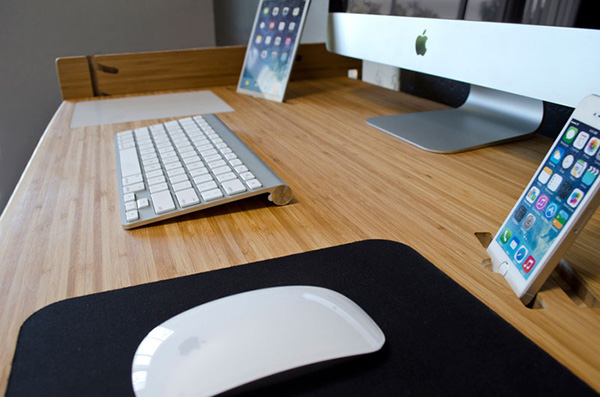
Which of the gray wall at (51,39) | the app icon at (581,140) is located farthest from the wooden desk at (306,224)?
the gray wall at (51,39)

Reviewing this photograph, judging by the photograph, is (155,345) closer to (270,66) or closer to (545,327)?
(545,327)

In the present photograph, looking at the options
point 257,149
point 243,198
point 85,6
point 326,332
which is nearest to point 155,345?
point 326,332

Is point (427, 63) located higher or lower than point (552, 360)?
higher

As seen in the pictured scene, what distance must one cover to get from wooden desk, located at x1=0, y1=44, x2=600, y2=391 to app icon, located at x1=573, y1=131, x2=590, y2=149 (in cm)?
11

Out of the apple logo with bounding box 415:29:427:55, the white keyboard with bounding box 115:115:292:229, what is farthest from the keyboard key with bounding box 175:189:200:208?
the apple logo with bounding box 415:29:427:55

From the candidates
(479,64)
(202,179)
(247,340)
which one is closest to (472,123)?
(479,64)

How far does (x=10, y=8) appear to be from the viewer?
4.83 feet

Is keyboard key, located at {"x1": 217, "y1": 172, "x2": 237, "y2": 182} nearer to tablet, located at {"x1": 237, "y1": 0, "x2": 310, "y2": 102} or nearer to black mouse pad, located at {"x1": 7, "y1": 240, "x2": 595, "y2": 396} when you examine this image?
black mouse pad, located at {"x1": 7, "y1": 240, "x2": 595, "y2": 396}

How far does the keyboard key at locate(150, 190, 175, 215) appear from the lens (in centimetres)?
47

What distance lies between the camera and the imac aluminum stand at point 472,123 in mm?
691

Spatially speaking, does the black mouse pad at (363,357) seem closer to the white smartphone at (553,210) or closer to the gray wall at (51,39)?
the white smartphone at (553,210)

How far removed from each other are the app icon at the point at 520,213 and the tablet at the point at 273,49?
26.6 inches

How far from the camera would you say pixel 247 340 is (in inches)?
10.5

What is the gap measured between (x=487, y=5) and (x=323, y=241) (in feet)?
1.35
